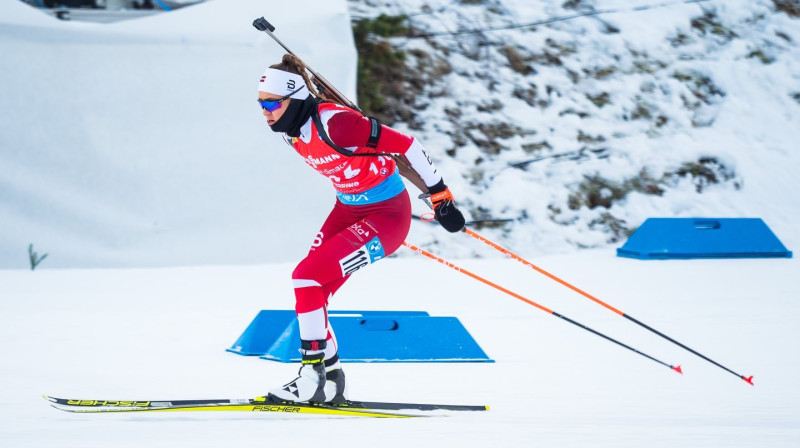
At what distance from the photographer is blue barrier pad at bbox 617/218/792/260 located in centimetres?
881

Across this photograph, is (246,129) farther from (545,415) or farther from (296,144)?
(545,415)

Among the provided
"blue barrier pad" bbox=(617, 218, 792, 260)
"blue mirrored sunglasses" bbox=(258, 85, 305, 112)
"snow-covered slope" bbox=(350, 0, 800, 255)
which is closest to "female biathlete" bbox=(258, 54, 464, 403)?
"blue mirrored sunglasses" bbox=(258, 85, 305, 112)

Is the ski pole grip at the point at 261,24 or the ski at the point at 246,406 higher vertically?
the ski pole grip at the point at 261,24

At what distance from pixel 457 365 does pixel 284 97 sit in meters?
1.82

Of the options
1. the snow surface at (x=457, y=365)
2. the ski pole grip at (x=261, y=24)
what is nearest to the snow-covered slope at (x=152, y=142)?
the snow surface at (x=457, y=365)

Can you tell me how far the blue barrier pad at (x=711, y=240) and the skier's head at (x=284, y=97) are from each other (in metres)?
6.33

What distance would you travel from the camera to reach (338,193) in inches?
145

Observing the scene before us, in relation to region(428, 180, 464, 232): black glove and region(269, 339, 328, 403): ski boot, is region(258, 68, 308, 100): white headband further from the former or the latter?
region(269, 339, 328, 403): ski boot

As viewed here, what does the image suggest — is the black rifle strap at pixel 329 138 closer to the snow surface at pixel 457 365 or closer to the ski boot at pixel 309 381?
the ski boot at pixel 309 381

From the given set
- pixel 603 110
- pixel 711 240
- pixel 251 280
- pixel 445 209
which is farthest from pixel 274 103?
Result: pixel 603 110

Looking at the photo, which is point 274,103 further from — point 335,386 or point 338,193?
point 335,386

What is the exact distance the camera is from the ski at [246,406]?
10.6ft

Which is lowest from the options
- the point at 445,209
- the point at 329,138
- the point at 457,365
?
the point at 457,365

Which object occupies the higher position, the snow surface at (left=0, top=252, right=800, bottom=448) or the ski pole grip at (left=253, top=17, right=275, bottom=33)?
the ski pole grip at (left=253, top=17, right=275, bottom=33)
